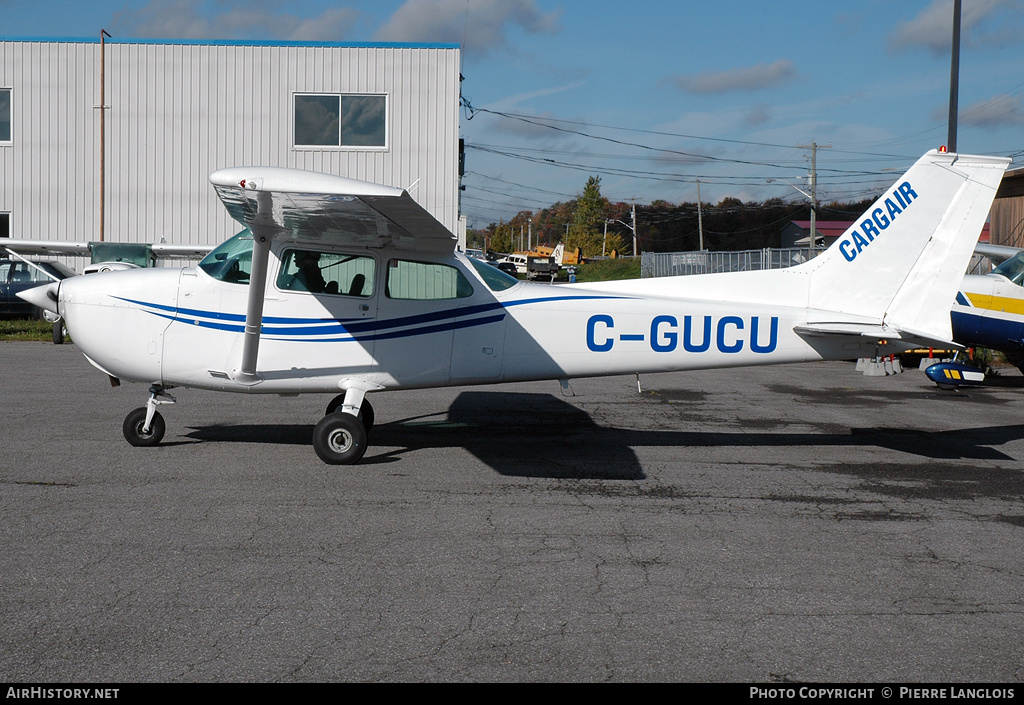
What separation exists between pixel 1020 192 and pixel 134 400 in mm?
21990

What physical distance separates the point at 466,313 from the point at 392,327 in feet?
2.16

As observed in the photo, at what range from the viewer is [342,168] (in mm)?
22562

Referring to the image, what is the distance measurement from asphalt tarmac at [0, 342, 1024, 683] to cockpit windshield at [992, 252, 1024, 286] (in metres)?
4.57

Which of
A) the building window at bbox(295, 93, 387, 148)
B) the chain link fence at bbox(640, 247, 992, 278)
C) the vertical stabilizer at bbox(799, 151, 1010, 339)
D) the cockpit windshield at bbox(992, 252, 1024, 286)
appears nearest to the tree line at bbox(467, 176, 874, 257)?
the chain link fence at bbox(640, 247, 992, 278)

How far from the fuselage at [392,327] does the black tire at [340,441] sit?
51 cm

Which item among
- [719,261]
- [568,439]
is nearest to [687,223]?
[719,261]

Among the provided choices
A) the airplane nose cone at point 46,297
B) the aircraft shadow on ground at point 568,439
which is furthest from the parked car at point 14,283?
the aircraft shadow on ground at point 568,439

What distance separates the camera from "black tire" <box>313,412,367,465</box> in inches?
286

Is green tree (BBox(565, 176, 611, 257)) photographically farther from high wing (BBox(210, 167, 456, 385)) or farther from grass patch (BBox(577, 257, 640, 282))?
high wing (BBox(210, 167, 456, 385))

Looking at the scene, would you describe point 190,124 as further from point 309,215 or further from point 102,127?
point 309,215

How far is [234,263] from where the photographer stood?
25.0 feet

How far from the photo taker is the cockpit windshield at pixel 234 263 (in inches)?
298
